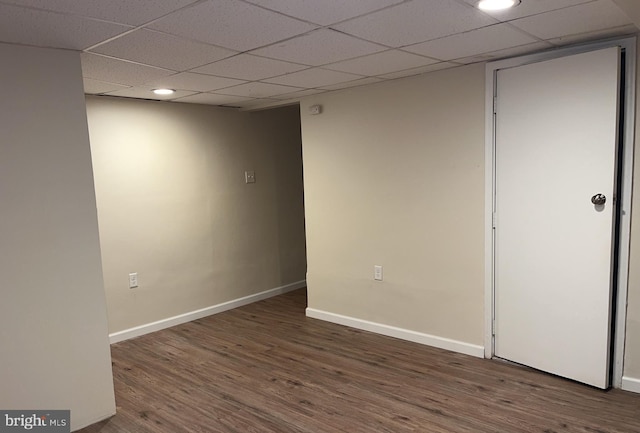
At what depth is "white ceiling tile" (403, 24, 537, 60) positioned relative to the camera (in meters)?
2.41

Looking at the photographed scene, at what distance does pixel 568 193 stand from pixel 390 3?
1.71m

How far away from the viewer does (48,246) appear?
2.41 metres

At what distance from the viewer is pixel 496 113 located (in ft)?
10.2

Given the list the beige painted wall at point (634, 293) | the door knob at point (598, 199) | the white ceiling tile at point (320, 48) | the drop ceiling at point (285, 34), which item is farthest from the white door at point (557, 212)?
the white ceiling tile at point (320, 48)

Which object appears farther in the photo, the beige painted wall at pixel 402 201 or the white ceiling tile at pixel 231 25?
the beige painted wall at pixel 402 201

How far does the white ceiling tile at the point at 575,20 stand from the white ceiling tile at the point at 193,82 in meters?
2.00

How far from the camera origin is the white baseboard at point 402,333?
3.41 m

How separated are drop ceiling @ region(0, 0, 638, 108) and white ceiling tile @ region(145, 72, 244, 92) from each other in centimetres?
1

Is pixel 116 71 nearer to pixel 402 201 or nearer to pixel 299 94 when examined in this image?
pixel 299 94

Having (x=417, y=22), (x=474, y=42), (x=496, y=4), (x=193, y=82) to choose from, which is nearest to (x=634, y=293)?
(x=474, y=42)

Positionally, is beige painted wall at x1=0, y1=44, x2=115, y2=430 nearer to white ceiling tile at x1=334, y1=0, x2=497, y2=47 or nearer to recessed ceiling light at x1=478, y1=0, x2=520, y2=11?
white ceiling tile at x1=334, y1=0, x2=497, y2=47

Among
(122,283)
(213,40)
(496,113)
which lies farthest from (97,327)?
(496,113)

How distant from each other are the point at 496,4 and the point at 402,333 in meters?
2.65

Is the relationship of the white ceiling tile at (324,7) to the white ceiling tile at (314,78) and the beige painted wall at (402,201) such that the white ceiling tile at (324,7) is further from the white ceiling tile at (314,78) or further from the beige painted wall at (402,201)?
the beige painted wall at (402,201)
